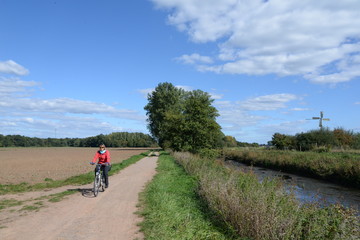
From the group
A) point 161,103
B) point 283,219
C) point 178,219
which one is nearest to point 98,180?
point 178,219

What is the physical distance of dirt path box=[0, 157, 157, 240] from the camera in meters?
6.40

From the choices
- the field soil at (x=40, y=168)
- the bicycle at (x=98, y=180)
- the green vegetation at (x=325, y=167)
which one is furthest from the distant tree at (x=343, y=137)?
the bicycle at (x=98, y=180)

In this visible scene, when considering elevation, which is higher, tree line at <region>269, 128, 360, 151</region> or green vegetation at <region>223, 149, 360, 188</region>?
tree line at <region>269, 128, 360, 151</region>

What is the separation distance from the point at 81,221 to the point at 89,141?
16828 cm

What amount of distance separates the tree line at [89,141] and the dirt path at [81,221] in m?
126

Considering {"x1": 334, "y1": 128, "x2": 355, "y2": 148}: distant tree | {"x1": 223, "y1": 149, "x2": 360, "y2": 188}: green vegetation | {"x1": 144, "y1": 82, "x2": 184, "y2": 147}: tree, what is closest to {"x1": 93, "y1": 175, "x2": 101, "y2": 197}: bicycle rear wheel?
{"x1": 223, "y1": 149, "x2": 360, "y2": 188}: green vegetation

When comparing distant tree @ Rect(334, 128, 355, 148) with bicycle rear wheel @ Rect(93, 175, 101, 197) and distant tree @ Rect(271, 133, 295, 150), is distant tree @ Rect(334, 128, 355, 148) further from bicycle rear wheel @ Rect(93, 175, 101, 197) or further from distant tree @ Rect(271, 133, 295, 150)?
bicycle rear wheel @ Rect(93, 175, 101, 197)

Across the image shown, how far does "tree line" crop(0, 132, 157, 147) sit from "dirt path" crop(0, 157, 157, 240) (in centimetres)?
12571

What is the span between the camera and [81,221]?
7516 mm

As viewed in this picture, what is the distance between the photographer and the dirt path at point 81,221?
6.40 meters

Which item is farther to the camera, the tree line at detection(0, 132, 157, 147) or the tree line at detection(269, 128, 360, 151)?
the tree line at detection(0, 132, 157, 147)

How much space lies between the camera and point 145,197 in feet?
35.4

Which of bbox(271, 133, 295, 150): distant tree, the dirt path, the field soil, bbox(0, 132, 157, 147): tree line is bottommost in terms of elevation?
the dirt path

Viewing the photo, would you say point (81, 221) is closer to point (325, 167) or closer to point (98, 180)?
point (98, 180)
